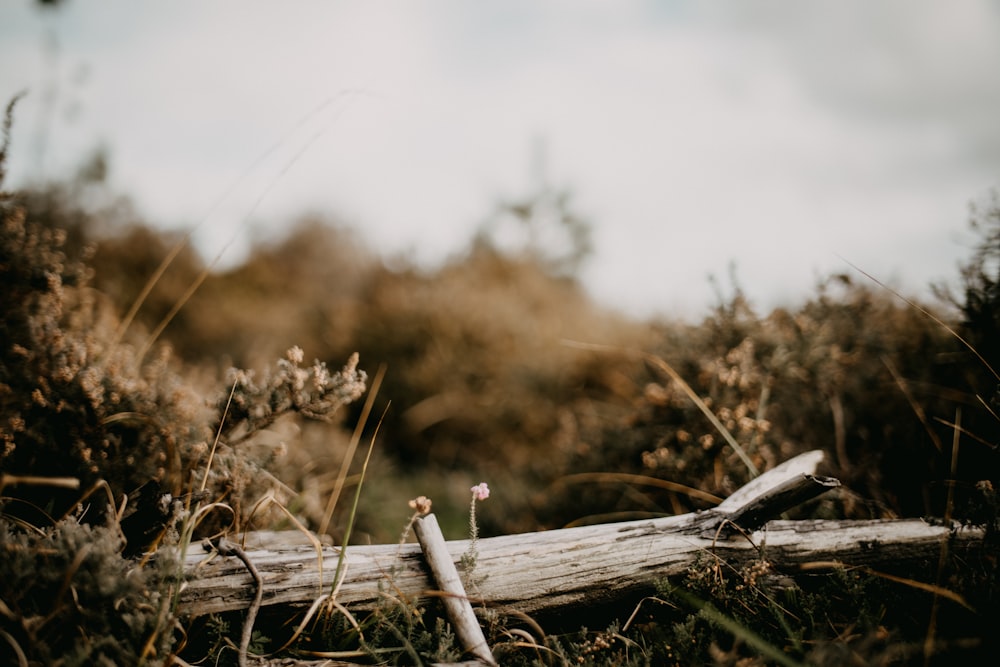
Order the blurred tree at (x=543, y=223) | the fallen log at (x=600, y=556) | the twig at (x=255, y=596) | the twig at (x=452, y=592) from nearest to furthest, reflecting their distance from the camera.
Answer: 1. the twig at (x=255, y=596)
2. the twig at (x=452, y=592)
3. the fallen log at (x=600, y=556)
4. the blurred tree at (x=543, y=223)

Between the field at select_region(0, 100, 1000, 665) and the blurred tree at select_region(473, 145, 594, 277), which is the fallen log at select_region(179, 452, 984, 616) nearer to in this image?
the field at select_region(0, 100, 1000, 665)

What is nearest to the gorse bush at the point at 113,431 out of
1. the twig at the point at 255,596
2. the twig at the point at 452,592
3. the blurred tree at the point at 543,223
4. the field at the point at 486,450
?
the field at the point at 486,450

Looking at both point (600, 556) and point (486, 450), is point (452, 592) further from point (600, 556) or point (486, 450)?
point (486, 450)

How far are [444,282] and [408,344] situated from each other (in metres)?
0.95

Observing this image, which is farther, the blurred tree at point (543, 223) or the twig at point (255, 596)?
the blurred tree at point (543, 223)

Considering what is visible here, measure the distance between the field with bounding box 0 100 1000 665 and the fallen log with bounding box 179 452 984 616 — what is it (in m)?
0.07

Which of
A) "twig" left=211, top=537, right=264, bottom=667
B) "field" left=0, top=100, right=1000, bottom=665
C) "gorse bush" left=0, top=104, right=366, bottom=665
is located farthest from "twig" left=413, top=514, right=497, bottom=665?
"gorse bush" left=0, top=104, right=366, bottom=665

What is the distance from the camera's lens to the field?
1.67m

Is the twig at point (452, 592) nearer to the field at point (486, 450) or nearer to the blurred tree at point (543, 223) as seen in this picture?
the field at point (486, 450)

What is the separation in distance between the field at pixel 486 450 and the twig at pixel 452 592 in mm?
65

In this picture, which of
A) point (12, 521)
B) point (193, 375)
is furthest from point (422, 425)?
point (12, 521)

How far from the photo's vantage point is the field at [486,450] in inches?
65.8

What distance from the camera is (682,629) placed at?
1.76m

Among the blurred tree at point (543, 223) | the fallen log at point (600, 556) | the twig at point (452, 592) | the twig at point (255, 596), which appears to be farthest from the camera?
the blurred tree at point (543, 223)
